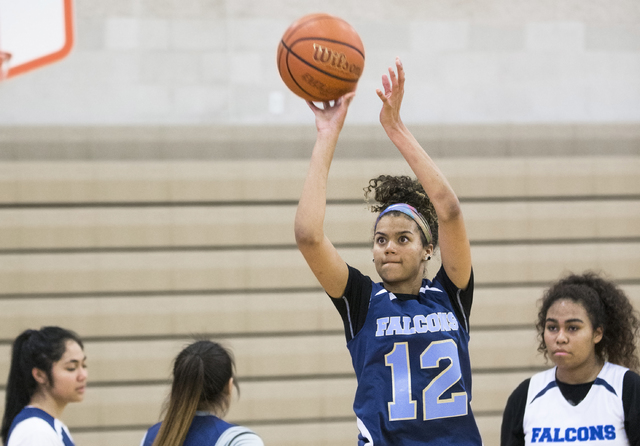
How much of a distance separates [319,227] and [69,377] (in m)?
1.46

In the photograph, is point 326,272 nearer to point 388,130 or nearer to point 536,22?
point 388,130

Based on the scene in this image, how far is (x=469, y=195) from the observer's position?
5.56 meters

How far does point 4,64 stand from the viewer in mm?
3338

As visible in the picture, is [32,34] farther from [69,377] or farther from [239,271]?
[239,271]

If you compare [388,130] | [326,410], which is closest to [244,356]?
[326,410]

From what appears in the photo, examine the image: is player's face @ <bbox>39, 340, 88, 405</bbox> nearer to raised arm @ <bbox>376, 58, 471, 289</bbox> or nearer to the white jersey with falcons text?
raised arm @ <bbox>376, 58, 471, 289</bbox>

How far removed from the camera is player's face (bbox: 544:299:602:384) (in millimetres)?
2723

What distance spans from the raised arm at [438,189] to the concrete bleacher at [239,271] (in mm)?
3279

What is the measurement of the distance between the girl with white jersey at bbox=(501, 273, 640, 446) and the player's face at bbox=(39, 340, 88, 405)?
5.81ft

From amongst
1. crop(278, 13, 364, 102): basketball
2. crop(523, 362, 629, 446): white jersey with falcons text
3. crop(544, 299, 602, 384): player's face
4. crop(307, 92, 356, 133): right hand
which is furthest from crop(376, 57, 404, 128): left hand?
crop(523, 362, 629, 446): white jersey with falcons text

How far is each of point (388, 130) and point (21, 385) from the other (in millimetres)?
1831

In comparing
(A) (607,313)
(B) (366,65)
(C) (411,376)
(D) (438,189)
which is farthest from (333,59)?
(B) (366,65)

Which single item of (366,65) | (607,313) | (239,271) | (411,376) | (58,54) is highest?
(366,65)

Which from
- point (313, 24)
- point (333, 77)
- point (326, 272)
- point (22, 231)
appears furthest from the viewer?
point (22, 231)
